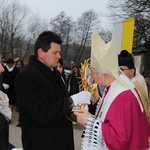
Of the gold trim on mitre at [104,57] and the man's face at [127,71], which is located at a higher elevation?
the gold trim on mitre at [104,57]

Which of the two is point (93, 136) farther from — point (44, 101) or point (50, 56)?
point (50, 56)

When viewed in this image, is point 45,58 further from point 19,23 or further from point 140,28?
point 19,23

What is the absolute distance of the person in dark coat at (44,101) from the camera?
7.74 feet

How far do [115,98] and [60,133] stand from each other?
70 cm

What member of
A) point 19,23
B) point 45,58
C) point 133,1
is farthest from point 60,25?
point 45,58

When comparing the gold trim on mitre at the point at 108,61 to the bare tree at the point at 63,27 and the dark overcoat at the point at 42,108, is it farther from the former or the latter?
the bare tree at the point at 63,27

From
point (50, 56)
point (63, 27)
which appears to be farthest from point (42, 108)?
point (63, 27)

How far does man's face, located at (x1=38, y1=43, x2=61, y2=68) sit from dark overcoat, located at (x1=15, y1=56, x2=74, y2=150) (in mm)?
41

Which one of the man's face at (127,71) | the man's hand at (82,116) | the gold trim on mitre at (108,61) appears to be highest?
the gold trim on mitre at (108,61)

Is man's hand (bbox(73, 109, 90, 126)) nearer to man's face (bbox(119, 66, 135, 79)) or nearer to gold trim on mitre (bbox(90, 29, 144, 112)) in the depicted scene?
gold trim on mitre (bbox(90, 29, 144, 112))

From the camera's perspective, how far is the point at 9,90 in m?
7.64

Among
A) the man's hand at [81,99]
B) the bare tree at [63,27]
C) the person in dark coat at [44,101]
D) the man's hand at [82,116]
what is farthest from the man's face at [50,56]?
the bare tree at [63,27]

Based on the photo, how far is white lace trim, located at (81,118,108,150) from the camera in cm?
203

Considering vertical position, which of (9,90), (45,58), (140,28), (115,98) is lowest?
(9,90)
